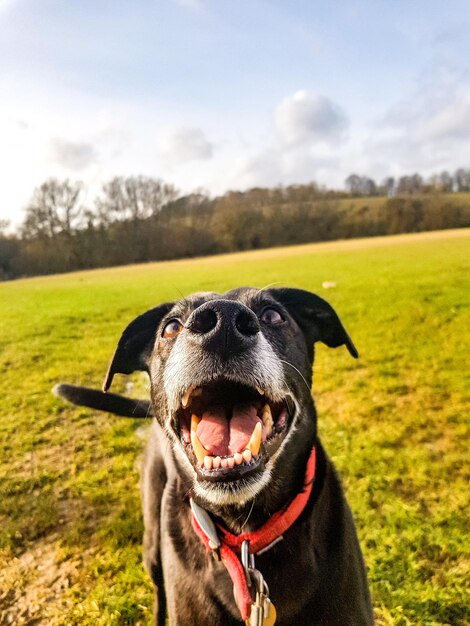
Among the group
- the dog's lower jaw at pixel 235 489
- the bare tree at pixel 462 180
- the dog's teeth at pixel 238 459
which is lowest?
the dog's lower jaw at pixel 235 489

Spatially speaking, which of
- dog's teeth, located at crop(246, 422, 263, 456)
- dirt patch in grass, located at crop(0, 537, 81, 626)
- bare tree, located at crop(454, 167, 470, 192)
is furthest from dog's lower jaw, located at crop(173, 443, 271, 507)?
bare tree, located at crop(454, 167, 470, 192)

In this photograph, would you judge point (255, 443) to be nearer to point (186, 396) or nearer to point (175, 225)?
point (186, 396)

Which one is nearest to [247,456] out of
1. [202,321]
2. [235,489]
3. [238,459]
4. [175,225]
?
[238,459]

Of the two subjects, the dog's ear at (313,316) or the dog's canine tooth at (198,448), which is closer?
the dog's canine tooth at (198,448)

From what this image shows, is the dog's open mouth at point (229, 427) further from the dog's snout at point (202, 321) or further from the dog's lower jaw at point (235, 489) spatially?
the dog's snout at point (202, 321)

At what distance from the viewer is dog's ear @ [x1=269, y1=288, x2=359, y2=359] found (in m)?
3.29

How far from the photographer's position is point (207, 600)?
98.1 inches

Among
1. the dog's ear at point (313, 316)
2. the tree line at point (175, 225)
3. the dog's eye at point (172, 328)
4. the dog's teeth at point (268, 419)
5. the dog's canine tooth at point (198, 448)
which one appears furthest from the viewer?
the tree line at point (175, 225)

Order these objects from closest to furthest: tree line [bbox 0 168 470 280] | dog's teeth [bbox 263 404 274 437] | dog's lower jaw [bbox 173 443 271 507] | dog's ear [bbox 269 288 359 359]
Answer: dog's lower jaw [bbox 173 443 271 507] < dog's teeth [bbox 263 404 274 437] < dog's ear [bbox 269 288 359 359] < tree line [bbox 0 168 470 280]

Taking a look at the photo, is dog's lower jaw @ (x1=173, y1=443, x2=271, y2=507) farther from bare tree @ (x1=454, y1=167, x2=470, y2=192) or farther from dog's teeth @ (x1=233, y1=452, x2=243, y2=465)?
bare tree @ (x1=454, y1=167, x2=470, y2=192)

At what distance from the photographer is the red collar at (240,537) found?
2343 millimetres

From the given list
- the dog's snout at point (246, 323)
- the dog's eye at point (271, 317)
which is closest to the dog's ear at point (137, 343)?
the dog's eye at point (271, 317)

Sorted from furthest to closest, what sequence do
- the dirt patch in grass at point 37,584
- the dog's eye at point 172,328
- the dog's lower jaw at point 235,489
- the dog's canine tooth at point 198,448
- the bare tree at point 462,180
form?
the bare tree at point 462,180 → the dirt patch in grass at point 37,584 → the dog's eye at point 172,328 → the dog's canine tooth at point 198,448 → the dog's lower jaw at point 235,489

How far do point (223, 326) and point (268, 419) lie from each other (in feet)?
1.98
